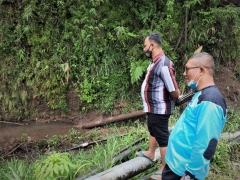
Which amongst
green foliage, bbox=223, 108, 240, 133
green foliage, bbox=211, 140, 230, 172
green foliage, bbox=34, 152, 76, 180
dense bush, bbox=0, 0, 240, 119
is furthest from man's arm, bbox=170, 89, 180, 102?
dense bush, bbox=0, 0, 240, 119

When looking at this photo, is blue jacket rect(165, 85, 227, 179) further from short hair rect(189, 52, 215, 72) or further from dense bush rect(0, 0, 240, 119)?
dense bush rect(0, 0, 240, 119)

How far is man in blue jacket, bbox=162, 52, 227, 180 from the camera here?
200 cm

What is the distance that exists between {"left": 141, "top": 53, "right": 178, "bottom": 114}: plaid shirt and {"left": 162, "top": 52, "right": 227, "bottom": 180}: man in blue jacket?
0.94 meters

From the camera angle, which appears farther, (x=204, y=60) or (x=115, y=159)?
(x=115, y=159)

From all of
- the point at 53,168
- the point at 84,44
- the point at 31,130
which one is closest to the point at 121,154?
the point at 53,168

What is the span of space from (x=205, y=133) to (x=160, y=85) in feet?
4.61

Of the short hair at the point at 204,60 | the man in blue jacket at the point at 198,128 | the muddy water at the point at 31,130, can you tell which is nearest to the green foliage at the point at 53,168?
the man in blue jacket at the point at 198,128

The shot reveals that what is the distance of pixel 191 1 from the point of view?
7.65m

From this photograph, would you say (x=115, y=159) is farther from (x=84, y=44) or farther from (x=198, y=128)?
(x=84, y=44)

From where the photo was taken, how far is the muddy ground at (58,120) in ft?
23.5

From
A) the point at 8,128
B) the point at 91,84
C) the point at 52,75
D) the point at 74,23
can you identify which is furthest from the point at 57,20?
the point at 8,128

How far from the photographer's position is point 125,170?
11.1ft

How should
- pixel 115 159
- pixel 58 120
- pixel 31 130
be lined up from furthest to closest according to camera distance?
pixel 58 120, pixel 31 130, pixel 115 159

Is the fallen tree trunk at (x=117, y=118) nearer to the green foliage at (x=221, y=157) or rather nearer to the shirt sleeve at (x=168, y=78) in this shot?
the green foliage at (x=221, y=157)
